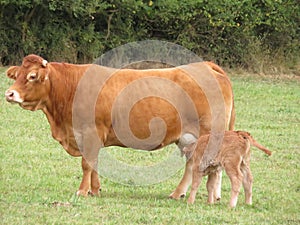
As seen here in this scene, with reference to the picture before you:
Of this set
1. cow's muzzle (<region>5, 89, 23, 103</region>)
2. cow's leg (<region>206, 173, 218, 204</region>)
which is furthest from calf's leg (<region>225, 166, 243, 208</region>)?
cow's muzzle (<region>5, 89, 23, 103</region>)

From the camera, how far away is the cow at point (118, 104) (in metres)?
9.41

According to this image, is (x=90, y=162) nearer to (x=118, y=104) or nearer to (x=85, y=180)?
(x=85, y=180)

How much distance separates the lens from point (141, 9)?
24.2 m

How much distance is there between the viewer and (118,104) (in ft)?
31.6

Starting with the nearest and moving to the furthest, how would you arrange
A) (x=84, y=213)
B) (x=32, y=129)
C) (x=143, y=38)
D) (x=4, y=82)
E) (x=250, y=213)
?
(x=84, y=213) < (x=250, y=213) < (x=32, y=129) < (x=4, y=82) < (x=143, y=38)

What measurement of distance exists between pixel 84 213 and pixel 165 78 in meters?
2.58

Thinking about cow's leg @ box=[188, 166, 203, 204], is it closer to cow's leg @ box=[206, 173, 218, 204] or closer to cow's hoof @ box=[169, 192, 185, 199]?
cow's leg @ box=[206, 173, 218, 204]

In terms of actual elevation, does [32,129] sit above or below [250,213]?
below

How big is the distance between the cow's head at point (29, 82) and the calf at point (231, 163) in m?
1.87

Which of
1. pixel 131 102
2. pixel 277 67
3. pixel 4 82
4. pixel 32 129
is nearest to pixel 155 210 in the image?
pixel 131 102

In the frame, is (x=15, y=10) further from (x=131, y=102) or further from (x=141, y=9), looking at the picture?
(x=131, y=102)

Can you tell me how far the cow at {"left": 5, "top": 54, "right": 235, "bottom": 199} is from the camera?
9.41m

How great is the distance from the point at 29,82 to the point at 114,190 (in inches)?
65.4

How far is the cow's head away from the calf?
1.87 meters
